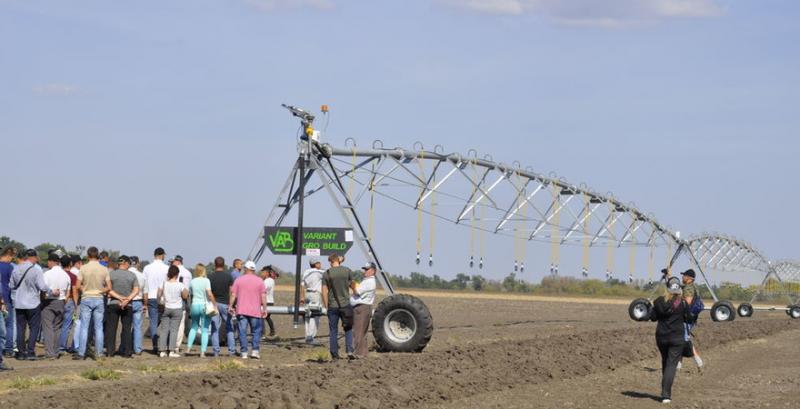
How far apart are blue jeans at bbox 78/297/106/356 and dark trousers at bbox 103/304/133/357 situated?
1.39 ft

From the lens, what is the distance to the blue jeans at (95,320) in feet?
68.0

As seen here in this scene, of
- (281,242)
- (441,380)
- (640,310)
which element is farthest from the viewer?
(640,310)

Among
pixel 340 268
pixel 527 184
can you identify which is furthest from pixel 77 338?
pixel 527 184

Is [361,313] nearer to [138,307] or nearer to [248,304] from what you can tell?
[248,304]

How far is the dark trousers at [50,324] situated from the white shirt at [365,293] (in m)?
4.71

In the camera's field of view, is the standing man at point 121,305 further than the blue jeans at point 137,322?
No

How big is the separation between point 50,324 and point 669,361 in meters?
9.49

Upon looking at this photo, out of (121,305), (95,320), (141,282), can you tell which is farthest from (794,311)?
(95,320)

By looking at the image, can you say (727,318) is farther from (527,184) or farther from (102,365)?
(102,365)

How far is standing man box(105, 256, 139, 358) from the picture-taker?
21.2 meters

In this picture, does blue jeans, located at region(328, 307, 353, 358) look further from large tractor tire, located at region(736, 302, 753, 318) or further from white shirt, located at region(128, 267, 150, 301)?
large tractor tire, located at region(736, 302, 753, 318)

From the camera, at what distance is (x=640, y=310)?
44.4m

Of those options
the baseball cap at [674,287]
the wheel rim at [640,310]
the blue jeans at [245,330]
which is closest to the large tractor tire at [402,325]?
the blue jeans at [245,330]

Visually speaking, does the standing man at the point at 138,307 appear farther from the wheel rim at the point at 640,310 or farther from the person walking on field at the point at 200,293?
the wheel rim at the point at 640,310
